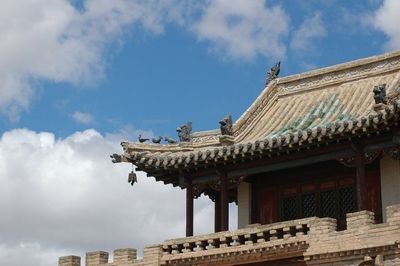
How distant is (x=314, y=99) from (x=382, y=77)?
7.86 feet

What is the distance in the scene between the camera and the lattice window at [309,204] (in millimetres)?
28766

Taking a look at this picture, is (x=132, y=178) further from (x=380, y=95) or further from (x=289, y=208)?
(x=380, y=95)

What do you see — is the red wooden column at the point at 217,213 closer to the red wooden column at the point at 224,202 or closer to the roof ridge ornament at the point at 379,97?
the red wooden column at the point at 224,202

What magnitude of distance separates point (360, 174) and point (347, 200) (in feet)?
5.87

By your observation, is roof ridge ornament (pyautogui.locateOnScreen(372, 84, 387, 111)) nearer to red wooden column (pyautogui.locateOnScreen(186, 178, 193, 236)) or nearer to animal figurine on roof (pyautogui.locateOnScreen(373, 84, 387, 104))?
animal figurine on roof (pyautogui.locateOnScreen(373, 84, 387, 104))

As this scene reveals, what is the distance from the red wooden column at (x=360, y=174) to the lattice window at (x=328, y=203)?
1.56 m

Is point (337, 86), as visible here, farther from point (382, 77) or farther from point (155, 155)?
point (155, 155)

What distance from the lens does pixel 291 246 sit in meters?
25.8

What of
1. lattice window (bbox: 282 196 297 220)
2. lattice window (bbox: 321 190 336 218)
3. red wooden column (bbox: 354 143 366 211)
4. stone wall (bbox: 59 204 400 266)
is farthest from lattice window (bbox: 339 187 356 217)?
stone wall (bbox: 59 204 400 266)

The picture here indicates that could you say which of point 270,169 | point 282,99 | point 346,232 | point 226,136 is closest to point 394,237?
point 346,232

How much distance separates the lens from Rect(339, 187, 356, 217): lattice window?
91.5ft

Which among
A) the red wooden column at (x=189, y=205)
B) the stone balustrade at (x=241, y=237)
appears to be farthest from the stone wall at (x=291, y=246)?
the red wooden column at (x=189, y=205)

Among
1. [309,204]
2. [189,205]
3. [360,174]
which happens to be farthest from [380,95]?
[189,205]

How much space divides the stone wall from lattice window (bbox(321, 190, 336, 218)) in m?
2.54
